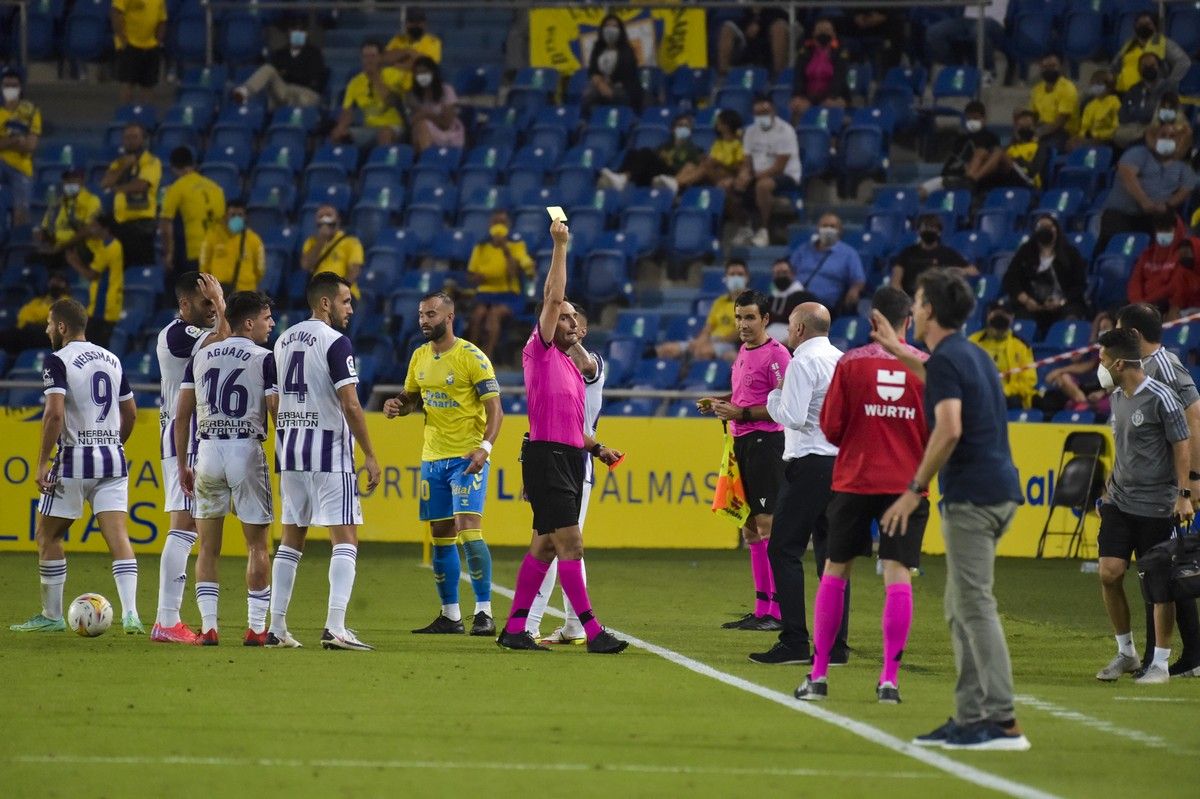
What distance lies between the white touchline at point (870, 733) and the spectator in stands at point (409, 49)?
589 inches

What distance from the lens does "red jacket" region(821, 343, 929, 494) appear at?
9.30 meters

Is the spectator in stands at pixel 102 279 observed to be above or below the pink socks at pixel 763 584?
above

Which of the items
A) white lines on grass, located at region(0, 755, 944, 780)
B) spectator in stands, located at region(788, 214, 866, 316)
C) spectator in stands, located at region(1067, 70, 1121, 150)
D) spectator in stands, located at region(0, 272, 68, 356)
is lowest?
white lines on grass, located at region(0, 755, 944, 780)

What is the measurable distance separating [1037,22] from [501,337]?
30.4ft

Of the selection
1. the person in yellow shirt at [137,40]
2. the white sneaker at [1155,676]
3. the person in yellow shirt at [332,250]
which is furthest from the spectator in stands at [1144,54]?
the white sneaker at [1155,676]

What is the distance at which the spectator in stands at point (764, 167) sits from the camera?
23.7 m

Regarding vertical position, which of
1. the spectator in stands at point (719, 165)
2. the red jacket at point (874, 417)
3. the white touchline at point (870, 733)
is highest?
the spectator in stands at point (719, 165)

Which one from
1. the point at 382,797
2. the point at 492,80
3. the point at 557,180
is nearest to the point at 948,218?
the point at 557,180

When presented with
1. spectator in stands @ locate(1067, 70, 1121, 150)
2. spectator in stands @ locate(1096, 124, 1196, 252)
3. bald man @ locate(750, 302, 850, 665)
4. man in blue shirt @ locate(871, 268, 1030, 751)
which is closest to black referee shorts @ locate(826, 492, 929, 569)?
man in blue shirt @ locate(871, 268, 1030, 751)

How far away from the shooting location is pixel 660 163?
24328 millimetres

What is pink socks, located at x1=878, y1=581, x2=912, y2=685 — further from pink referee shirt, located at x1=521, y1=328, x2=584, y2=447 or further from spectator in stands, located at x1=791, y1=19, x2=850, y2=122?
spectator in stands, located at x1=791, y1=19, x2=850, y2=122

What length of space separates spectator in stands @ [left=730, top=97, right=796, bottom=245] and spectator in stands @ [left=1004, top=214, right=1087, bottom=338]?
3.44 m

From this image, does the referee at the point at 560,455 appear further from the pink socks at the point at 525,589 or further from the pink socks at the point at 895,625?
the pink socks at the point at 895,625

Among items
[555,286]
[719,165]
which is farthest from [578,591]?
[719,165]
